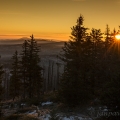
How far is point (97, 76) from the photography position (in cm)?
2702

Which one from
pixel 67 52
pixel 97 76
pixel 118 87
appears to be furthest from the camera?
pixel 97 76

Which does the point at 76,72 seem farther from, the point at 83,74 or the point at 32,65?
the point at 32,65

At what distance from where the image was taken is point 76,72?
65.2ft

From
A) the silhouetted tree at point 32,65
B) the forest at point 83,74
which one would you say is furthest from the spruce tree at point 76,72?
the silhouetted tree at point 32,65

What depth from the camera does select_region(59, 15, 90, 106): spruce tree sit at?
19.8 metres

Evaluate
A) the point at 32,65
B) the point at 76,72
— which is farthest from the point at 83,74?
the point at 32,65

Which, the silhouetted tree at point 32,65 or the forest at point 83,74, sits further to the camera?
the silhouetted tree at point 32,65

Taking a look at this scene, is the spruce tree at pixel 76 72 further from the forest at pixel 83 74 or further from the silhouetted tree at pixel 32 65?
the silhouetted tree at pixel 32 65

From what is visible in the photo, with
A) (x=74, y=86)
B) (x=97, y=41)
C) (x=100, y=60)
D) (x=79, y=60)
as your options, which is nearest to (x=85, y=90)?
(x=74, y=86)

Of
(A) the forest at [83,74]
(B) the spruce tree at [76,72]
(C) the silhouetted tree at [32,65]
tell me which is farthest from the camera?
(C) the silhouetted tree at [32,65]

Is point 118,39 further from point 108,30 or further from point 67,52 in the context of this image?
point 67,52

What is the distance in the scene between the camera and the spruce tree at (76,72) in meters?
19.8

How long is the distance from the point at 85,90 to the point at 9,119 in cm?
873

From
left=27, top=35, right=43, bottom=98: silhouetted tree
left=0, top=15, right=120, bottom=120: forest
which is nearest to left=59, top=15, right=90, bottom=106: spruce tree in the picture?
left=0, top=15, right=120, bottom=120: forest
